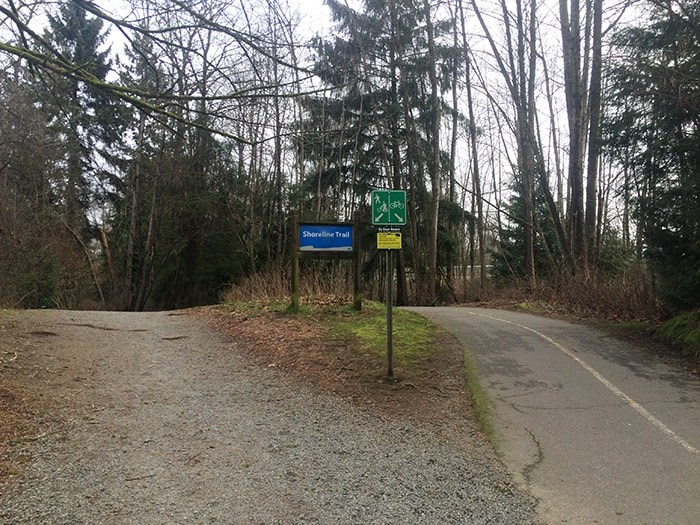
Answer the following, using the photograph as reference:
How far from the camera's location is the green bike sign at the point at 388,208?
661 centimetres

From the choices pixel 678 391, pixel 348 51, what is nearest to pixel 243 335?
pixel 678 391

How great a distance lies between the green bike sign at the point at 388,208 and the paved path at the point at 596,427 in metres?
2.57

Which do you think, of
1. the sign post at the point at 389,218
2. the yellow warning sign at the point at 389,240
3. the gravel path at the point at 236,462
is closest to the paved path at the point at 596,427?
the gravel path at the point at 236,462

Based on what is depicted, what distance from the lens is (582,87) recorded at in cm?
1614

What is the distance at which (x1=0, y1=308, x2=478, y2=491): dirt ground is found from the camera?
5.26m

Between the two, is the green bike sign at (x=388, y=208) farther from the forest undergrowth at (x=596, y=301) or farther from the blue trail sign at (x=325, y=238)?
the forest undergrowth at (x=596, y=301)

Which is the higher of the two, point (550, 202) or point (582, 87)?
point (582, 87)

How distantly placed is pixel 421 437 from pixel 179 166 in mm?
24513

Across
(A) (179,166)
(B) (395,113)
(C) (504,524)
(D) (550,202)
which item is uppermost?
(B) (395,113)

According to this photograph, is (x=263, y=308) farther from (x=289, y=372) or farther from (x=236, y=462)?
(x=236, y=462)

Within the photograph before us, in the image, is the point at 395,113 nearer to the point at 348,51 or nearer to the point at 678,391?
the point at 348,51

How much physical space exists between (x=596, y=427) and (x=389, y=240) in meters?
3.15

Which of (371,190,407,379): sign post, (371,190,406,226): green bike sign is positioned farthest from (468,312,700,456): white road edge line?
(371,190,406,226): green bike sign

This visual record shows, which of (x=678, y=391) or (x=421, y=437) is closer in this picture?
(x=421, y=437)
